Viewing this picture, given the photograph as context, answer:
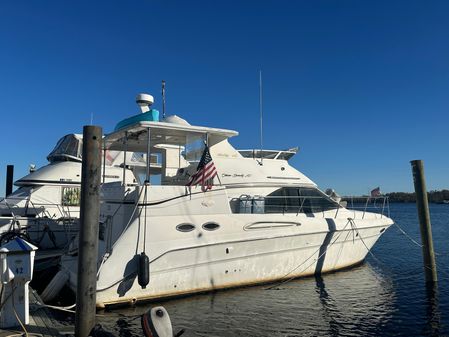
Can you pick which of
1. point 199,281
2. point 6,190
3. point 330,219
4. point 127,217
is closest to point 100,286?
point 127,217

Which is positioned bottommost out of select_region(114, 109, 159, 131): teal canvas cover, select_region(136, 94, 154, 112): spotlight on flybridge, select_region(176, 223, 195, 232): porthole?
select_region(176, 223, 195, 232): porthole

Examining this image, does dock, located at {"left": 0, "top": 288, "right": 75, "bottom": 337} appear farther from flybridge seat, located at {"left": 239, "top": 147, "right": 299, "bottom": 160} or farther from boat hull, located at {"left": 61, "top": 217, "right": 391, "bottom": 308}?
flybridge seat, located at {"left": 239, "top": 147, "right": 299, "bottom": 160}

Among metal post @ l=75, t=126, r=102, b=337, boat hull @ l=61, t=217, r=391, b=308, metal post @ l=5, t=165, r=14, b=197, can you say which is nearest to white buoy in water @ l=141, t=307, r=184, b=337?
metal post @ l=75, t=126, r=102, b=337

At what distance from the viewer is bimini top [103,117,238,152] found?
30.6 ft

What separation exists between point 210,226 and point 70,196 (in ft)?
30.3

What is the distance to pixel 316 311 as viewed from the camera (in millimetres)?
8688

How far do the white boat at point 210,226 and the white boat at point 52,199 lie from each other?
386 centimetres

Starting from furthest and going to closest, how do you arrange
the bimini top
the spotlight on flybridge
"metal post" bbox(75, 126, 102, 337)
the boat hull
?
the spotlight on flybridge, the bimini top, the boat hull, "metal post" bbox(75, 126, 102, 337)

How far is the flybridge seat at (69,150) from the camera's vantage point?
1789 centimetres

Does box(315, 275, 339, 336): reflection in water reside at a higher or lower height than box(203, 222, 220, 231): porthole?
lower

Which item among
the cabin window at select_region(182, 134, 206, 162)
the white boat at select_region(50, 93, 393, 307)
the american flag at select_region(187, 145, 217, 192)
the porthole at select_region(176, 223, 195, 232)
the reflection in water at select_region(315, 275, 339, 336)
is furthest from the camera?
the cabin window at select_region(182, 134, 206, 162)

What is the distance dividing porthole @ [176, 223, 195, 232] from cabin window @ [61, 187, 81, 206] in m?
8.80

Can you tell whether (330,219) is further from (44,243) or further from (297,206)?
(44,243)

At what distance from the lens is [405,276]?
12.6 meters
